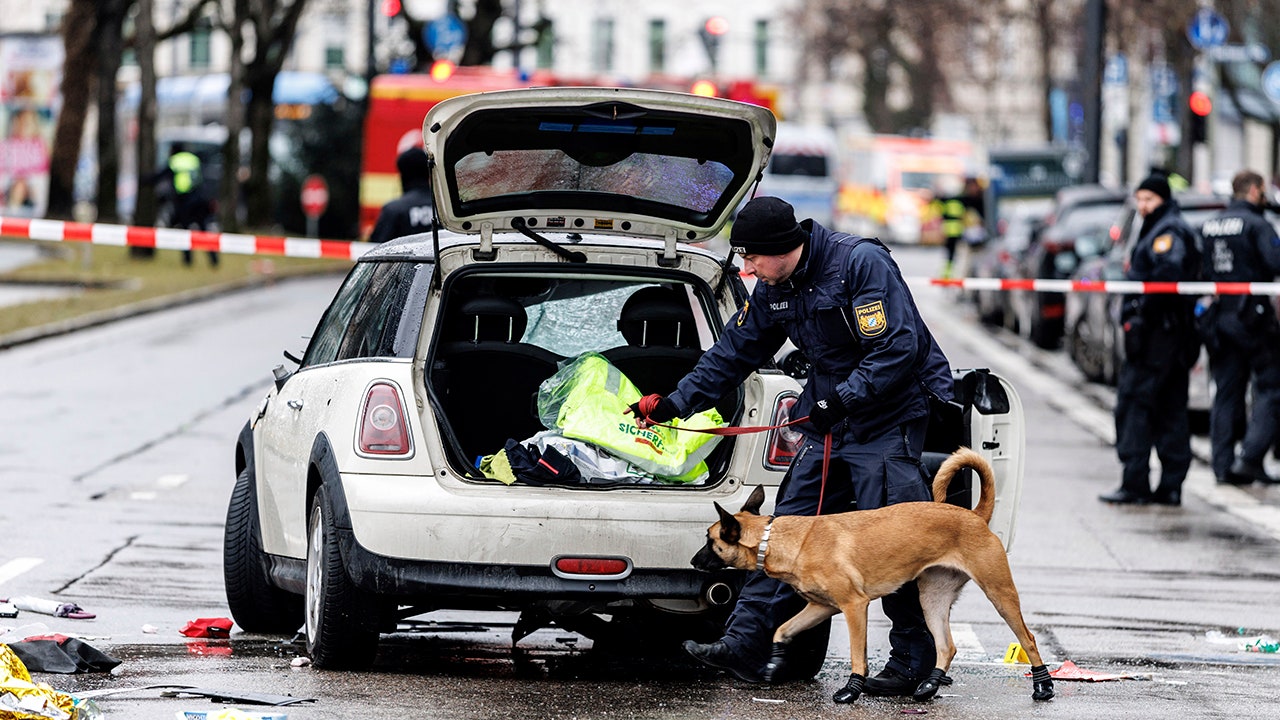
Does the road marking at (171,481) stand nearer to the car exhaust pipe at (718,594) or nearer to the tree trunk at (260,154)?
the car exhaust pipe at (718,594)

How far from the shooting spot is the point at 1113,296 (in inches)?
703

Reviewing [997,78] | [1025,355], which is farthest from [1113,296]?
[997,78]

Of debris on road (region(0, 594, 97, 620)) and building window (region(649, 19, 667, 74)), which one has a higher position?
building window (region(649, 19, 667, 74))

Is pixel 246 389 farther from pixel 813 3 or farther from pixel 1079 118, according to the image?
pixel 813 3

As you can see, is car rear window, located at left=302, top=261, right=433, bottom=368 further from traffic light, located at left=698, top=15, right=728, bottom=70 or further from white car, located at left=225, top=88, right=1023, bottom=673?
traffic light, located at left=698, top=15, right=728, bottom=70

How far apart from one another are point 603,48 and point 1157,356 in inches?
3303

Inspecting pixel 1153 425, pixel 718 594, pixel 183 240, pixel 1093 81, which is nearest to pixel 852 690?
pixel 718 594

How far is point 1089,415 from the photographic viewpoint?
699 inches

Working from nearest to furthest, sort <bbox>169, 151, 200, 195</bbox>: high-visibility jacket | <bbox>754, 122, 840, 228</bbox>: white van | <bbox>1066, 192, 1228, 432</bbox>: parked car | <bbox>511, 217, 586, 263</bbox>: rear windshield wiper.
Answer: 1. <bbox>511, 217, 586, 263</bbox>: rear windshield wiper
2. <bbox>1066, 192, 1228, 432</bbox>: parked car
3. <bbox>169, 151, 200, 195</bbox>: high-visibility jacket
4. <bbox>754, 122, 840, 228</bbox>: white van

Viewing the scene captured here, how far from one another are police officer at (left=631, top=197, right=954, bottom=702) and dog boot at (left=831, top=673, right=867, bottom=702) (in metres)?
0.01

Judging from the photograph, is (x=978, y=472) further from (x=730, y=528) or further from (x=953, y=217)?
(x=953, y=217)

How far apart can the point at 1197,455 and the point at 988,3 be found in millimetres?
39611

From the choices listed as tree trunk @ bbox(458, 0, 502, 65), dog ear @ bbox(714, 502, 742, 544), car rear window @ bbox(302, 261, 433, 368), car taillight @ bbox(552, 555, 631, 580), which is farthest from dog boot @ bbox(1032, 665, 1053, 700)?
tree trunk @ bbox(458, 0, 502, 65)

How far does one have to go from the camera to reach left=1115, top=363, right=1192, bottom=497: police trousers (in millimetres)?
12656
